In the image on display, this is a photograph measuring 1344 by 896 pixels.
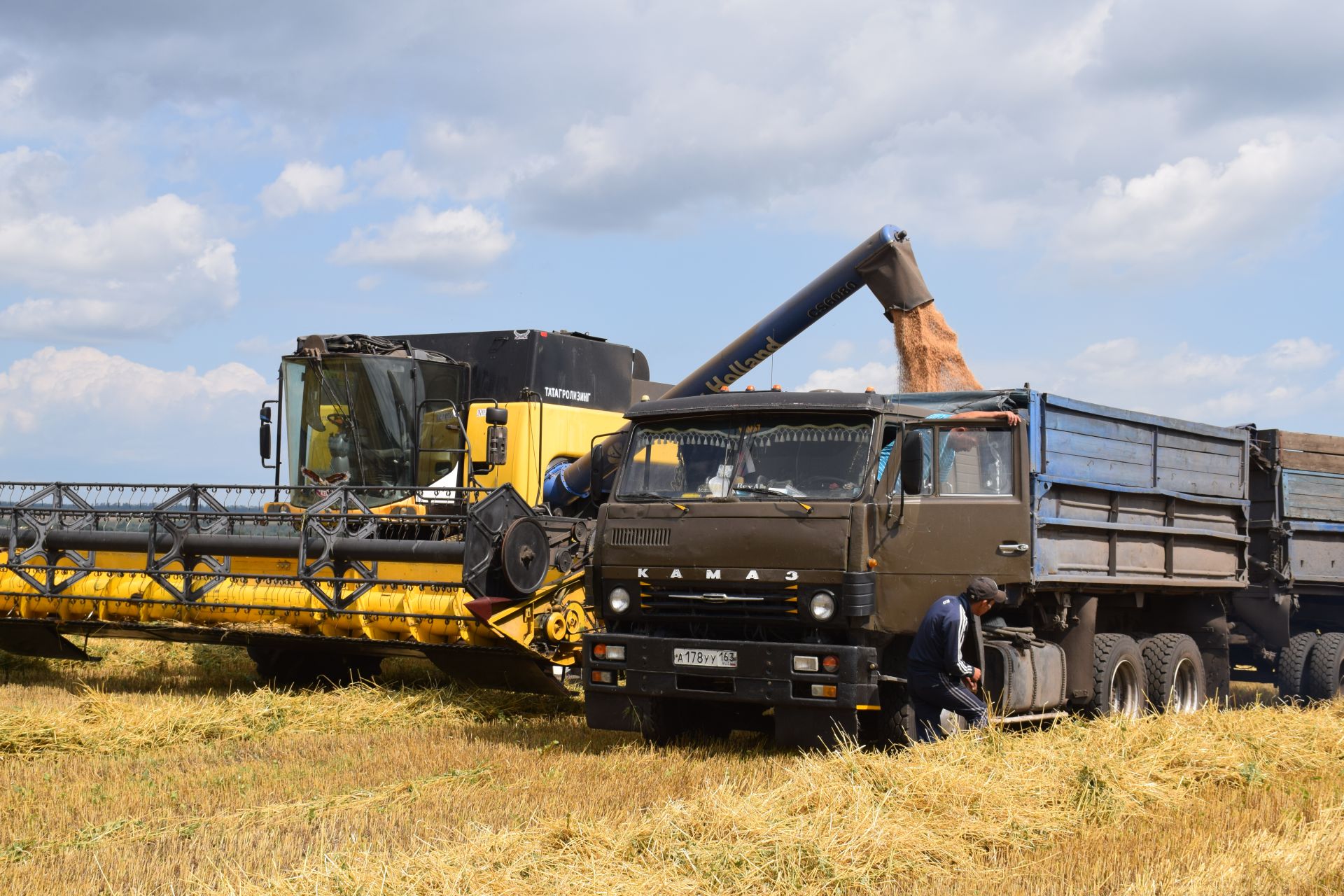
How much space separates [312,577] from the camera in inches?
444

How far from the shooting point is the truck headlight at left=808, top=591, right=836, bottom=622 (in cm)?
873

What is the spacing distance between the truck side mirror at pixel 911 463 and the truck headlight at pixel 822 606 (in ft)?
2.97

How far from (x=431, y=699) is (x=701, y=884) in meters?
5.78

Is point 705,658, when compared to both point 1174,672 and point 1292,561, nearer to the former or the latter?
point 1174,672

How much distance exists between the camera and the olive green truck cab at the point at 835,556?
8828 mm

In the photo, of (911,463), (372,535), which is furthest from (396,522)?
(911,463)

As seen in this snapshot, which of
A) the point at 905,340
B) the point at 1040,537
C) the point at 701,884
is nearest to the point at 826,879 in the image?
the point at 701,884

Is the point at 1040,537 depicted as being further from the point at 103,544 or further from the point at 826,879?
the point at 103,544

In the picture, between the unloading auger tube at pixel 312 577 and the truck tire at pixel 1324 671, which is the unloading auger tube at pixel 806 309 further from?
the truck tire at pixel 1324 671

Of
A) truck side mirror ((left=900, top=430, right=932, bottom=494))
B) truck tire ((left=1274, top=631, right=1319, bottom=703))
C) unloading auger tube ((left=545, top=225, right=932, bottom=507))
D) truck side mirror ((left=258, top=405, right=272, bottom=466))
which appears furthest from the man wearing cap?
truck side mirror ((left=258, top=405, right=272, bottom=466))

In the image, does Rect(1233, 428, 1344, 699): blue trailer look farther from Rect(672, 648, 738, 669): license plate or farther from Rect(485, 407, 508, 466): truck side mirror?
Rect(485, 407, 508, 466): truck side mirror

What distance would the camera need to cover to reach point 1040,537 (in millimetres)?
9859

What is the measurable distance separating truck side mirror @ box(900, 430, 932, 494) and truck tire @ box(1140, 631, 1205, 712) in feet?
11.9

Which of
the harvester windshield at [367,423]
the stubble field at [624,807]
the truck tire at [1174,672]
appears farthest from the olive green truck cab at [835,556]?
the harvester windshield at [367,423]
